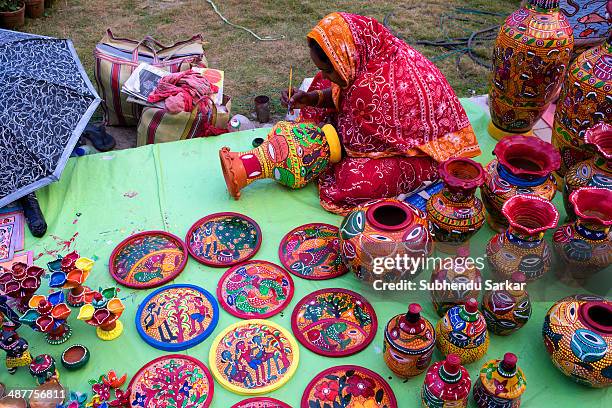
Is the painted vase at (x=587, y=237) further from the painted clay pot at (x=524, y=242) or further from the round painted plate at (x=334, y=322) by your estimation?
the round painted plate at (x=334, y=322)

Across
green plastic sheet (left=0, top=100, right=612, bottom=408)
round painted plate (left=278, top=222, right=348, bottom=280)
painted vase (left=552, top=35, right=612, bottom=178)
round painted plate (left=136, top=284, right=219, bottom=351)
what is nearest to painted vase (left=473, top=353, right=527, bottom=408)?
green plastic sheet (left=0, top=100, right=612, bottom=408)

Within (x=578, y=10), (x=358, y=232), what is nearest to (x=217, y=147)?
(x=358, y=232)

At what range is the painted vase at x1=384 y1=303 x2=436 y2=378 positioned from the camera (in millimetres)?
2166

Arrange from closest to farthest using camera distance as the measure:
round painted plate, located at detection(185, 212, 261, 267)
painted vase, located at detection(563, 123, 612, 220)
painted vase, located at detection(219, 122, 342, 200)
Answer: painted vase, located at detection(563, 123, 612, 220) < round painted plate, located at detection(185, 212, 261, 267) < painted vase, located at detection(219, 122, 342, 200)

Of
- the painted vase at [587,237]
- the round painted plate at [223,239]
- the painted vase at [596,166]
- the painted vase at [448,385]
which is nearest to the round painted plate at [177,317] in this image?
the round painted plate at [223,239]

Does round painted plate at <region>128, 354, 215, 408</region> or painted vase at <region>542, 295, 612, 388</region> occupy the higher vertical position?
painted vase at <region>542, 295, 612, 388</region>

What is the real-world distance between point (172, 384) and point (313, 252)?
3.31ft

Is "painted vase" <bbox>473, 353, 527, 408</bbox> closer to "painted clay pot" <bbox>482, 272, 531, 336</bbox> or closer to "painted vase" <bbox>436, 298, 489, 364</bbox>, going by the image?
"painted vase" <bbox>436, 298, 489, 364</bbox>

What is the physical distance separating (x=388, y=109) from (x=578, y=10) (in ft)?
6.33

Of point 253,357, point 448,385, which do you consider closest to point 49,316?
point 253,357

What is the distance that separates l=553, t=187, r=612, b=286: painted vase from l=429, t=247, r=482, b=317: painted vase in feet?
1.52

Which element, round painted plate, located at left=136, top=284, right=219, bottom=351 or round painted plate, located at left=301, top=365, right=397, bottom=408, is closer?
round painted plate, located at left=301, top=365, right=397, bottom=408

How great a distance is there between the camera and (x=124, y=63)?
396cm

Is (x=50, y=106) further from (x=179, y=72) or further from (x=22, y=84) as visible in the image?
(x=179, y=72)
